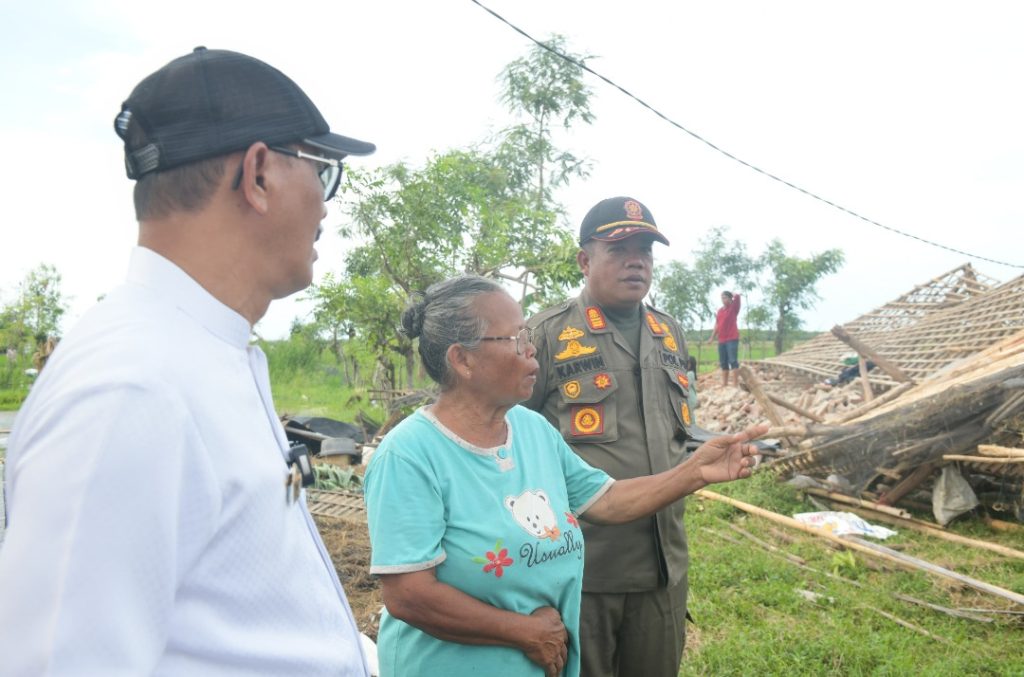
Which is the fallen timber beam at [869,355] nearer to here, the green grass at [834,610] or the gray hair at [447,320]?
the green grass at [834,610]

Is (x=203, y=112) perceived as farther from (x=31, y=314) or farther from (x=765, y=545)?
(x=31, y=314)

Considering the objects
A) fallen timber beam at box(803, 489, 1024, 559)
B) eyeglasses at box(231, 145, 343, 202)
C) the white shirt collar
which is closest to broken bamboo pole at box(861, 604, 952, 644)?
fallen timber beam at box(803, 489, 1024, 559)

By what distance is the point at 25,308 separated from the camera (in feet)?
84.8

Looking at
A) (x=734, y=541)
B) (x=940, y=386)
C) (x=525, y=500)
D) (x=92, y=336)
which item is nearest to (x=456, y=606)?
(x=525, y=500)

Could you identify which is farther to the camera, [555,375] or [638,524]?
[555,375]

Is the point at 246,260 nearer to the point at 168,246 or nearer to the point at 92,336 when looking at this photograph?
the point at 168,246

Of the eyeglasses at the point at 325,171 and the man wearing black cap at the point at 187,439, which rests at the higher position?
the eyeglasses at the point at 325,171

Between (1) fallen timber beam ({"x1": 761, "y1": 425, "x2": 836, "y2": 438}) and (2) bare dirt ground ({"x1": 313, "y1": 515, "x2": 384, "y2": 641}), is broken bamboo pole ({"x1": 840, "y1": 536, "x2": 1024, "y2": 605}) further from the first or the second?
(2) bare dirt ground ({"x1": 313, "y1": 515, "x2": 384, "y2": 641})

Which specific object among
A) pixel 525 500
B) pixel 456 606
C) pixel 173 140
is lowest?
pixel 456 606

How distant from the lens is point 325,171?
1.25 metres

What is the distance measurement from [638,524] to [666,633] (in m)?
0.41

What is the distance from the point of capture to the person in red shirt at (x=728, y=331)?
14031mm

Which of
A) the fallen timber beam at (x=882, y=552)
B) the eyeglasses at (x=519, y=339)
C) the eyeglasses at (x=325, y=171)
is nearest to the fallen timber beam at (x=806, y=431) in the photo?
the fallen timber beam at (x=882, y=552)

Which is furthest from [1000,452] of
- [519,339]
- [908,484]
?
[519,339]
